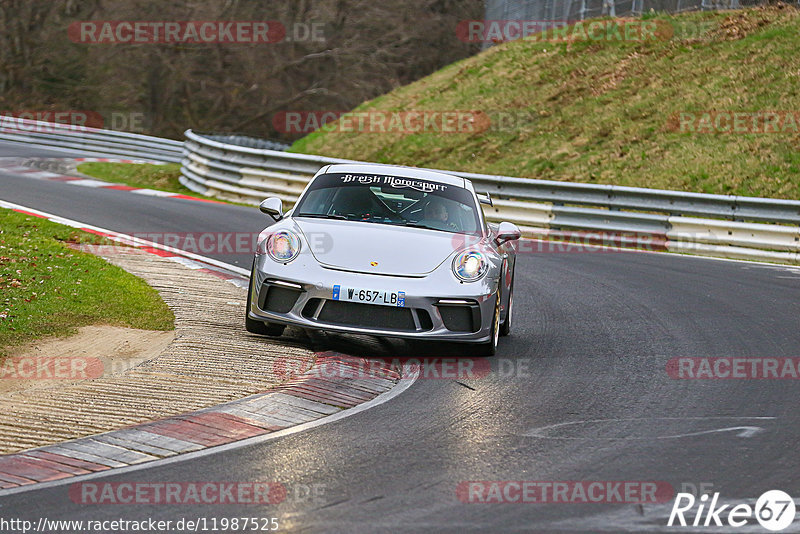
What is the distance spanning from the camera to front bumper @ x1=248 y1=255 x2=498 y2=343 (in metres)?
8.23

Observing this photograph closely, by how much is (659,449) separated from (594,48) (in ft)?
84.4

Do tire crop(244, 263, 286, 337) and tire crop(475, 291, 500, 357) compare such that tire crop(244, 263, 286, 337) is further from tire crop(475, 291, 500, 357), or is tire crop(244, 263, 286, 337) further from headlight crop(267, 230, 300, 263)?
tire crop(475, 291, 500, 357)

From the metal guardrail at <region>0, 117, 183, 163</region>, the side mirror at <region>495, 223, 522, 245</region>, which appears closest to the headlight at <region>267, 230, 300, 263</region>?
A: the side mirror at <region>495, 223, 522, 245</region>

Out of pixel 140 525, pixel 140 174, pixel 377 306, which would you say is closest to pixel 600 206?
pixel 377 306

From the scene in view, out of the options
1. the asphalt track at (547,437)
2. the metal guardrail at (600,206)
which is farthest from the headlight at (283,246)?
the metal guardrail at (600,206)

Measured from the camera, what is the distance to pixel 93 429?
606 centimetres

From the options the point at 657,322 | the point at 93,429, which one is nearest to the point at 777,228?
the point at 657,322

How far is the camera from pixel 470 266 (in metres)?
8.60

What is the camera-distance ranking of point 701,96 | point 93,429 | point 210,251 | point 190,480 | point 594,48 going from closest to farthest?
1. point 190,480
2. point 93,429
3. point 210,251
4. point 701,96
5. point 594,48

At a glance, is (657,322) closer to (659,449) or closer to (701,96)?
(659,449)

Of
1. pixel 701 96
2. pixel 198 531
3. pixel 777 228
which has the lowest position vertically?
pixel 198 531

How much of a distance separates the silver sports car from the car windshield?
0.01 metres

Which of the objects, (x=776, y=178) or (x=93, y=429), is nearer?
(x=93, y=429)

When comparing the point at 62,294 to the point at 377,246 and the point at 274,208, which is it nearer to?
the point at 274,208
